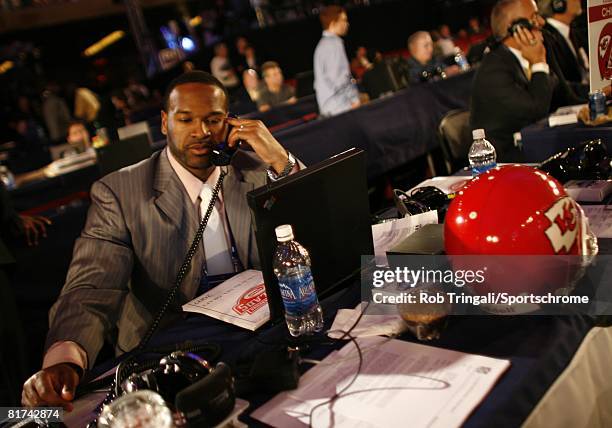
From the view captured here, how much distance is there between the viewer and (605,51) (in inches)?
72.8

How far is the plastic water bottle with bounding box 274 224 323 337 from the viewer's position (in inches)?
Answer: 45.0

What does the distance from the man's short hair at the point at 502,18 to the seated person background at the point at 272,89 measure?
164 inches

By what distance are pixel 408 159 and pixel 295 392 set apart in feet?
11.0

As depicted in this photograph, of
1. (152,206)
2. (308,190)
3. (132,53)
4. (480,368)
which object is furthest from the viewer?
(132,53)

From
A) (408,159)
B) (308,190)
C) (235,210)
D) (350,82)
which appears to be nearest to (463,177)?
(235,210)

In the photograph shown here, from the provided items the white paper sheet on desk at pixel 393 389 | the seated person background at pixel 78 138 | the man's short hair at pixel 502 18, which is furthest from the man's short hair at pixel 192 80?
the seated person background at pixel 78 138

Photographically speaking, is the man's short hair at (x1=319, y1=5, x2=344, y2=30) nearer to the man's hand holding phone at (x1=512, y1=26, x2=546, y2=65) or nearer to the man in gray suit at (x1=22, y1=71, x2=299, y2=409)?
the man's hand holding phone at (x1=512, y1=26, x2=546, y2=65)

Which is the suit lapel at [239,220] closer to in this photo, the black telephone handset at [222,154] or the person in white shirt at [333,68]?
the black telephone handset at [222,154]

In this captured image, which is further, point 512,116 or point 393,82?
point 393,82

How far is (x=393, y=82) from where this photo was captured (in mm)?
5746

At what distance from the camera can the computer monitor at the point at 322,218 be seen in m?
1.13

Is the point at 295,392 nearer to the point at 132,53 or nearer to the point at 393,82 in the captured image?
the point at 393,82

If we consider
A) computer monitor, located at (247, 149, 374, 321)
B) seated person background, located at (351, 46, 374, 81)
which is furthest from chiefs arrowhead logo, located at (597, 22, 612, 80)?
seated person background, located at (351, 46, 374, 81)

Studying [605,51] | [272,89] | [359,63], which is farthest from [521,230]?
[359,63]
